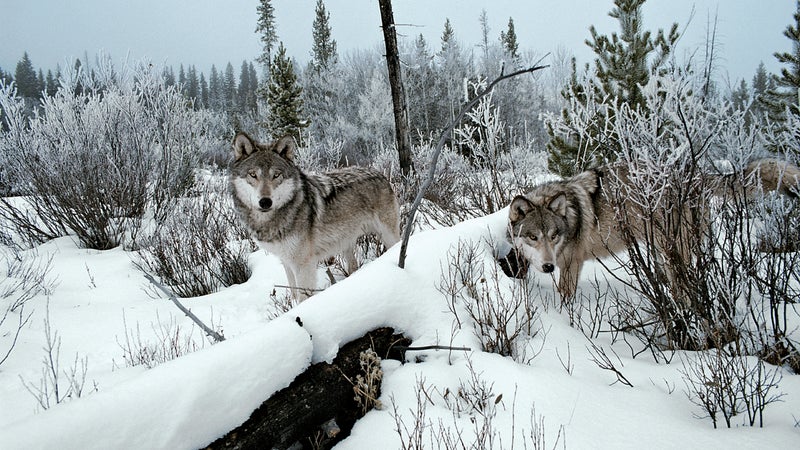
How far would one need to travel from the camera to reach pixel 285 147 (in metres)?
4.26

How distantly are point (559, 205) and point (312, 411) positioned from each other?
279 cm

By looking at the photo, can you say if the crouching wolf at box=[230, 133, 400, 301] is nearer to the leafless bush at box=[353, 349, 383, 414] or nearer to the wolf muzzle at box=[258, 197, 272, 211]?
the wolf muzzle at box=[258, 197, 272, 211]

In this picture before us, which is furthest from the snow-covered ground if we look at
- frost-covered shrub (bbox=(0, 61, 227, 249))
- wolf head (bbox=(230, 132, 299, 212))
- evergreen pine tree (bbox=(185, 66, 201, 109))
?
evergreen pine tree (bbox=(185, 66, 201, 109))

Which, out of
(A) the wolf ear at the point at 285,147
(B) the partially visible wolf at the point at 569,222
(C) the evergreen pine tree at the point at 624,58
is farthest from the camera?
(C) the evergreen pine tree at the point at 624,58

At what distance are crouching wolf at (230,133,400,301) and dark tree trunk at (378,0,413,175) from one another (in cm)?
487

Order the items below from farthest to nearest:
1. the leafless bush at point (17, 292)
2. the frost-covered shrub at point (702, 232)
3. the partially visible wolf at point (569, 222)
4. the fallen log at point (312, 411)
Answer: the leafless bush at point (17, 292)
the partially visible wolf at point (569, 222)
the frost-covered shrub at point (702, 232)
the fallen log at point (312, 411)

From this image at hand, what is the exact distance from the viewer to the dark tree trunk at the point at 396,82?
9500mm

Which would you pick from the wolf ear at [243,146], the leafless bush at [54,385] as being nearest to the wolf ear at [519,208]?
the wolf ear at [243,146]

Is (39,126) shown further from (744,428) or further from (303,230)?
(744,428)

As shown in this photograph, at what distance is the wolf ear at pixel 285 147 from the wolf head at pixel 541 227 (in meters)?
2.34

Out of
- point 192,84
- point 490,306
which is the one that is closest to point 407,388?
point 490,306

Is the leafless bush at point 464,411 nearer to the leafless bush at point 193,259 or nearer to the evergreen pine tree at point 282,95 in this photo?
the leafless bush at point 193,259

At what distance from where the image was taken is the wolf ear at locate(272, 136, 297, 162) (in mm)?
4203

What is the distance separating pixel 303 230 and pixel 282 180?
0.56 m
